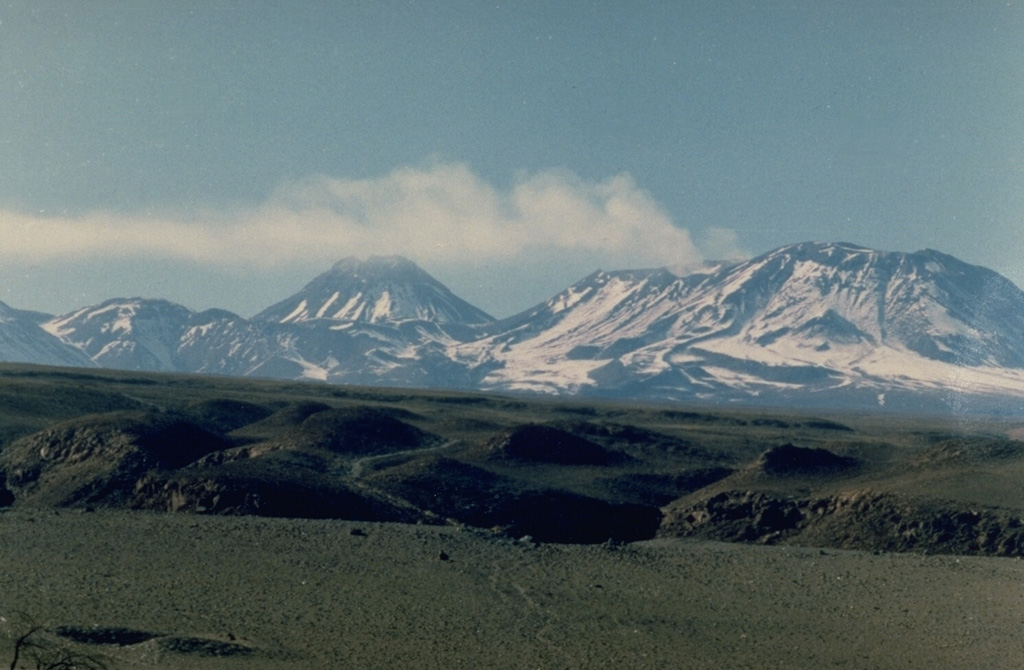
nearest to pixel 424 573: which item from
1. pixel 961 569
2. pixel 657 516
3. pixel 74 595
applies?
pixel 74 595

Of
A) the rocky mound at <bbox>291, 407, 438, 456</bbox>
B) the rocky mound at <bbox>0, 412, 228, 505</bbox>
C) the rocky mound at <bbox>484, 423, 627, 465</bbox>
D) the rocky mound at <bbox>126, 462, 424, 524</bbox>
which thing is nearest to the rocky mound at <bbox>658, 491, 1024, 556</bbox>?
the rocky mound at <bbox>126, 462, 424, 524</bbox>

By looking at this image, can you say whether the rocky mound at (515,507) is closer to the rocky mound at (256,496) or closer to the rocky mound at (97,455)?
the rocky mound at (256,496)

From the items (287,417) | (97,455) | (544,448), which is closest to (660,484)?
(544,448)

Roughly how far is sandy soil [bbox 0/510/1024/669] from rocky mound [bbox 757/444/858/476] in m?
28.0

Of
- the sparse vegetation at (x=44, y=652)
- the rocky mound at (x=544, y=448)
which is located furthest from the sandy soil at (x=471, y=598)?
the rocky mound at (x=544, y=448)

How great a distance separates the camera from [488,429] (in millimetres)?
131000

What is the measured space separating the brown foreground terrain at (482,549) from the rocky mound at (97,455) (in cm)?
26

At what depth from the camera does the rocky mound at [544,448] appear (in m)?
103

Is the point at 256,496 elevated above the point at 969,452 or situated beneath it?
situated beneath

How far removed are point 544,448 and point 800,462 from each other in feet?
65.8

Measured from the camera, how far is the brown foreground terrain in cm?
4381

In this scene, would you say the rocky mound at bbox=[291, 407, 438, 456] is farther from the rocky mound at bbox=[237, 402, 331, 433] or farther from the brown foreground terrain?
the rocky mound at bbox=[237, 402, 331, 433]

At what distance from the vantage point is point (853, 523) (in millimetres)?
76062

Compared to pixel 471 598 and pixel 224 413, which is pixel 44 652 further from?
pixel 224 413
